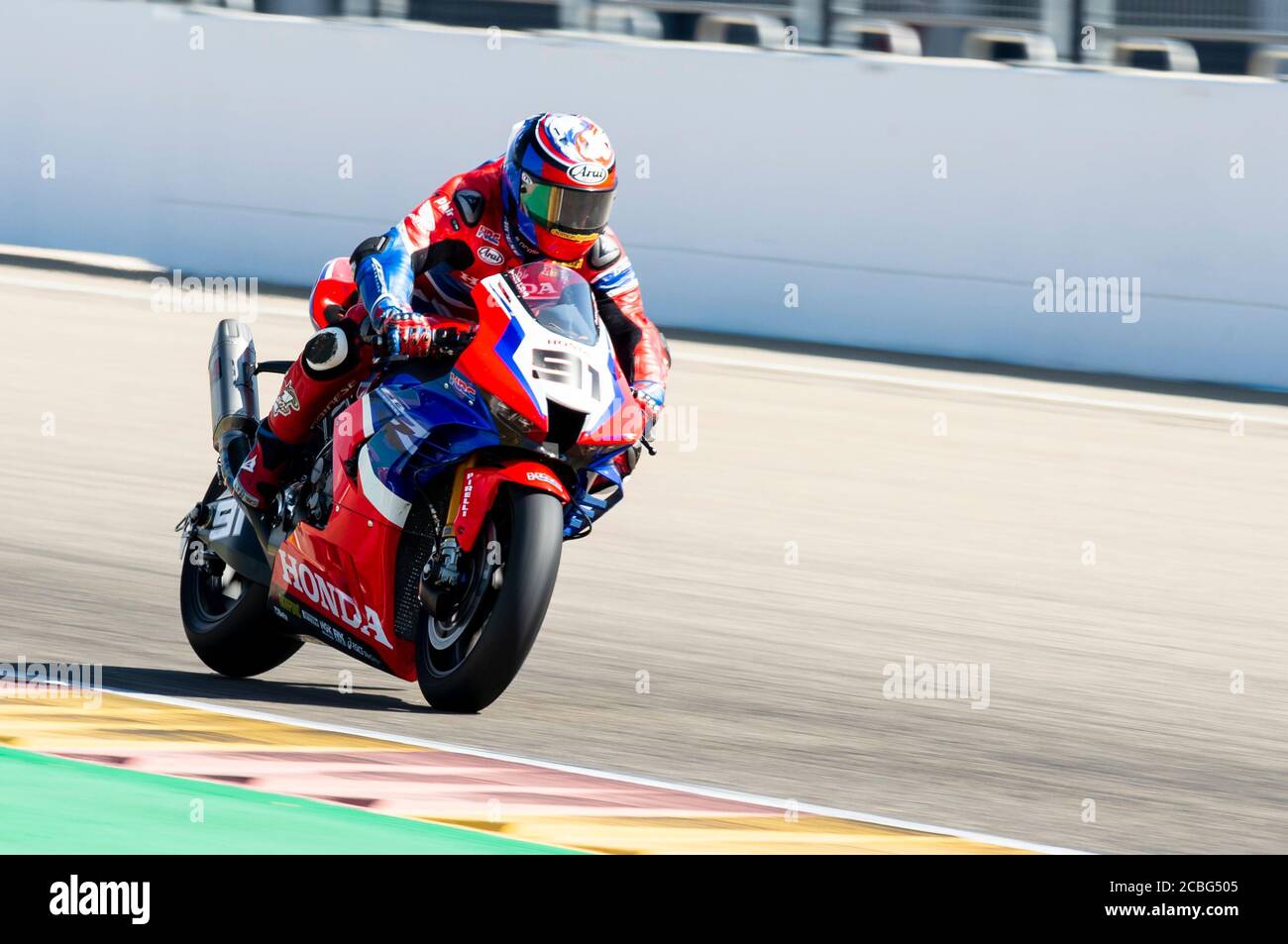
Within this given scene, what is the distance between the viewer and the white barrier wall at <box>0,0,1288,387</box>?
1320 centimetres

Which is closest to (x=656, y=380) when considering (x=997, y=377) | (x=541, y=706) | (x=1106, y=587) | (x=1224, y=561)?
(x=541, y=706)

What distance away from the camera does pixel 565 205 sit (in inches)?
236

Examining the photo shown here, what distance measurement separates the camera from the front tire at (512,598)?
18.0ft

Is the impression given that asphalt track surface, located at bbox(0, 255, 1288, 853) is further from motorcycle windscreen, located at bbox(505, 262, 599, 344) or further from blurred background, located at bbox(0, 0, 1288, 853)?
motorcycle windscreen, located at bbox(505, 262, 599, 344)

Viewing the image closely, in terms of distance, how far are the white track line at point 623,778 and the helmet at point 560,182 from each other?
1436 millimetres

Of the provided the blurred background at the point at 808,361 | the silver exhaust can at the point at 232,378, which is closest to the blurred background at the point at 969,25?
the blurred background at the point at 808,361

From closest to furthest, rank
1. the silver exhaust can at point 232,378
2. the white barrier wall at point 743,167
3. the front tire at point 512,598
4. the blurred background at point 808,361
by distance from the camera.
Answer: the front tire at point 512,598 < the blurred background at point 808,361 < the silver exhaust can at point 232,378 < the white barrier wall at point 743,167

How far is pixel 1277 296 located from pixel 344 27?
7046 millimetres

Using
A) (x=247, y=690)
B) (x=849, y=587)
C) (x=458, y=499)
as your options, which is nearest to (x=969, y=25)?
(x=849, y=587)

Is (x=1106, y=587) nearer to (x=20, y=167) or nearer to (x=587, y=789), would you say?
(x=587, y=789)

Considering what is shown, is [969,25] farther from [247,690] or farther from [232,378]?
[247,690]

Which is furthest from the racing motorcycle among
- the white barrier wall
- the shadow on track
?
the white barrier wall

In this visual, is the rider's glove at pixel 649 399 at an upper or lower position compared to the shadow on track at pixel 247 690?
upper

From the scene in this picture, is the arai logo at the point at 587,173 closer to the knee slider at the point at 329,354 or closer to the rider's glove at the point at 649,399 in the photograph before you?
the rider's glove at the point at 649,399
